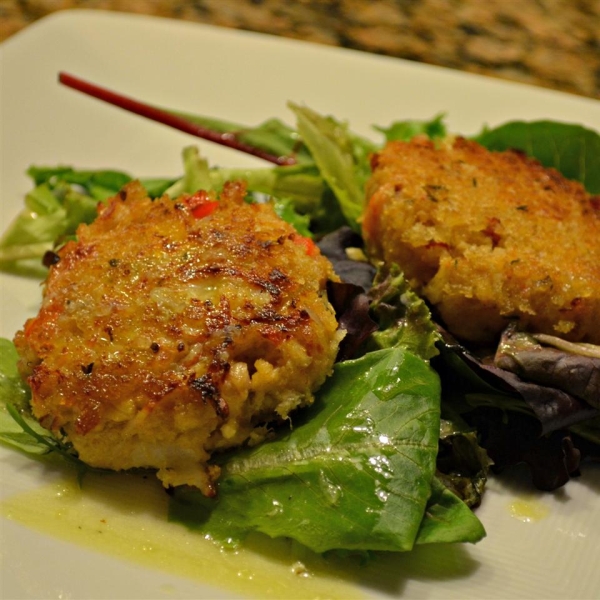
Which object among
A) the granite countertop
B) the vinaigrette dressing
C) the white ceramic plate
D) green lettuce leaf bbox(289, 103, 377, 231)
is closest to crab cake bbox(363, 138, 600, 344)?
green lettuce leaf bbox(289, 103, 377, 231)

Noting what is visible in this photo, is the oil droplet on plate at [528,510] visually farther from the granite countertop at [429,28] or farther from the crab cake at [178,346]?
the granite countertop at [429,28]

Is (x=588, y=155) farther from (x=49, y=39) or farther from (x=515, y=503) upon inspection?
(x=49, y=39)

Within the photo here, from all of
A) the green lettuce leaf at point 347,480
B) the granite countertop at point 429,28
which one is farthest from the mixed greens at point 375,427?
the granite countertop at point 429,28

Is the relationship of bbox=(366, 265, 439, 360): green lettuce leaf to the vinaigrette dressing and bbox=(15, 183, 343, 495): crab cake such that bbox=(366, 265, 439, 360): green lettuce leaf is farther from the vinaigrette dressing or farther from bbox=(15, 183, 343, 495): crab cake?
the vinaigrette dressing

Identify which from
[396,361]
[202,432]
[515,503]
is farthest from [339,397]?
[515,503]

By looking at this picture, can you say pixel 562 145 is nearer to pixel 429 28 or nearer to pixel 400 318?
pixel 400 318
